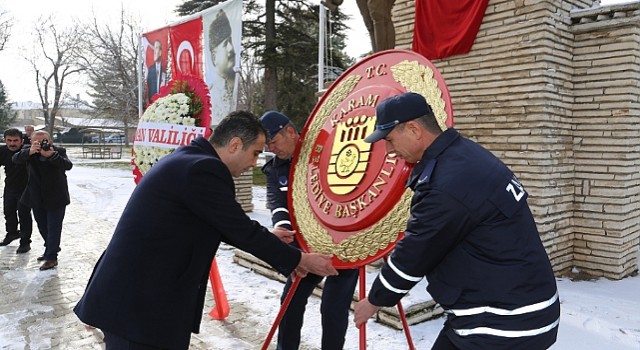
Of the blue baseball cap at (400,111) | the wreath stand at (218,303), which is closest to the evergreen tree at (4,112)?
the wreath stand at (218,303)

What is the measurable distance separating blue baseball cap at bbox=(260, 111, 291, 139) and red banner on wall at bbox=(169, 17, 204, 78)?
2235 millimetres

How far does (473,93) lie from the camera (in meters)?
5.75

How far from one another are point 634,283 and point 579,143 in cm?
168

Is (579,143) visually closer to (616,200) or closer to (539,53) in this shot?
(616,200)

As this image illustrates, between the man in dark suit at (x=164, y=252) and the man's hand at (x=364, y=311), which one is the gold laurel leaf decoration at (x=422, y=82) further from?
the man in dark suit at (x=164, y=252)

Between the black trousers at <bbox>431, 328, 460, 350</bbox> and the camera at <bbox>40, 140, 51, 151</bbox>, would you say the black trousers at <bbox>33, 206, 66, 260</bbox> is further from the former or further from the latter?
the black trousers at <bbox>431, 328, 460, 350</bbox>

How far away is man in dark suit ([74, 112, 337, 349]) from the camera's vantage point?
2068 mm

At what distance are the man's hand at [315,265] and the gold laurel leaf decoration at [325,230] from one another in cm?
9

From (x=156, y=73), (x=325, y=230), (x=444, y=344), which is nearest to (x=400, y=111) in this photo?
(x=444, y=344)

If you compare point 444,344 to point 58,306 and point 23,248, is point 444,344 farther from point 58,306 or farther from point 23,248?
point 23,248

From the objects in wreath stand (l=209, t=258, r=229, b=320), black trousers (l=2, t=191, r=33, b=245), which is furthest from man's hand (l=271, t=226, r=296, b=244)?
black trousers (l=2, t=191, r=33, b=245)

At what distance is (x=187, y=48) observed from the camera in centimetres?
529

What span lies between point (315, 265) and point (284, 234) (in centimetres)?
46

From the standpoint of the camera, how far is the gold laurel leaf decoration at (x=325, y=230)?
2480 mm
